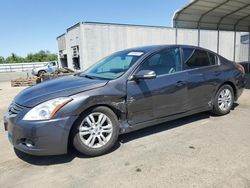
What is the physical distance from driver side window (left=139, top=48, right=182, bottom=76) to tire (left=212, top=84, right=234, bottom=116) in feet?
4.16

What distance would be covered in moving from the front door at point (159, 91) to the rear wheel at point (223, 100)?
1.03m

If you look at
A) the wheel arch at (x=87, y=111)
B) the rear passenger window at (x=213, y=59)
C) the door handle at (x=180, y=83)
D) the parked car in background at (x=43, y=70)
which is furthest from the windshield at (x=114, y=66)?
the parked car in background at (x=43, y=70)

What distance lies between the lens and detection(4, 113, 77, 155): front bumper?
9.60 feet

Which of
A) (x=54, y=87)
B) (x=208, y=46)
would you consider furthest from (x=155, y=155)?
(x=208, y=46)

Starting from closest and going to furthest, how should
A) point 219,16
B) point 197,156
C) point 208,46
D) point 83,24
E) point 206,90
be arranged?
point 197,156
point 206,90
point 219,16
point 83,24
point 208,46

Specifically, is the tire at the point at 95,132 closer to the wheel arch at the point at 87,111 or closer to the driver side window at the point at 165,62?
the wheel arch at the point at 87,111

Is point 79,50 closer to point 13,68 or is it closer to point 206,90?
point 206,90

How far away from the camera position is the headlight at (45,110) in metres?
2.96

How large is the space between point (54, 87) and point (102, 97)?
755 millimetres

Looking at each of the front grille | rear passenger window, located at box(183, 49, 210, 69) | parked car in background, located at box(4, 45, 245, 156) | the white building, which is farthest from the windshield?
the white building

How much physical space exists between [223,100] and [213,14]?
7779 millimetres

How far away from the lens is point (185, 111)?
14.1 feet

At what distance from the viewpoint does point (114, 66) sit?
4.23m

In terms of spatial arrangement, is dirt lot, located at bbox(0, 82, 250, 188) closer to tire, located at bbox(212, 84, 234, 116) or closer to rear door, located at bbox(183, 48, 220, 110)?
rear door, located at bbox(183, 48, 220, 110)
